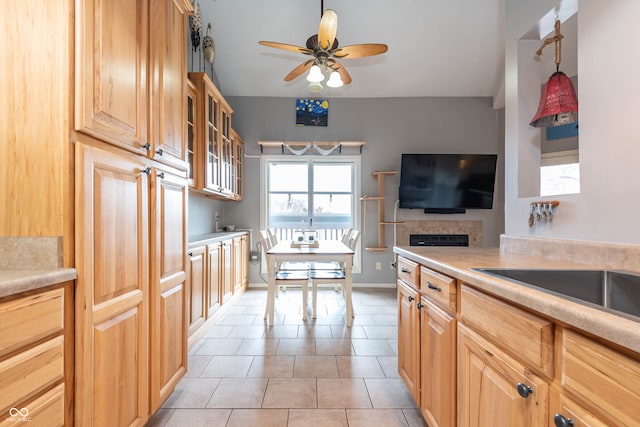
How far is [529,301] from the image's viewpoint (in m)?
0.74

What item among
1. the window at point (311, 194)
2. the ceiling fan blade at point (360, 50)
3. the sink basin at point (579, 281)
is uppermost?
the ceiling fan blade at point (360, 50)

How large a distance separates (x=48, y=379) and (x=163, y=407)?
111 centimetres

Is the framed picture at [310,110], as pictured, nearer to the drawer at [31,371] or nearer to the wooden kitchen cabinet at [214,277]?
the wooden kitchen cabinet at [214,277]

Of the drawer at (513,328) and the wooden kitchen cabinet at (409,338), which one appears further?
the wooden kitchen cabinet at (409,338)

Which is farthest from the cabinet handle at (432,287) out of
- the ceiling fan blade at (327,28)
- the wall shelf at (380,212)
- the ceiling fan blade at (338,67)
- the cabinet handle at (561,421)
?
the wall shelf at (380,212)

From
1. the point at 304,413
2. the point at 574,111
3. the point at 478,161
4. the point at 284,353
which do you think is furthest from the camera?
the point at 478,161

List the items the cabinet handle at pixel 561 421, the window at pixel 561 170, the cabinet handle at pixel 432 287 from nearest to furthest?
the cabinet handle at pixel 561 421 < the cabinet handle at pixel 432 287 < the window at pixel 561 170

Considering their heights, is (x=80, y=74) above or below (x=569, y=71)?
below

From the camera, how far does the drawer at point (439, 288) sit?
3.98 ft

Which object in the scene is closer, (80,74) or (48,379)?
(48,379)

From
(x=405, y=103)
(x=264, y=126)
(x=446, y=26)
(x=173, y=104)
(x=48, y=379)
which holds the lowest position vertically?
(x=48, y=379)

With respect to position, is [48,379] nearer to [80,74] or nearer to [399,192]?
[80,74]

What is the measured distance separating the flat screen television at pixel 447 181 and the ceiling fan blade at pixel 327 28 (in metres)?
2.55

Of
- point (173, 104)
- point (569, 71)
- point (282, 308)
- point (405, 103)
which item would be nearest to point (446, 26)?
point (405, 103)
